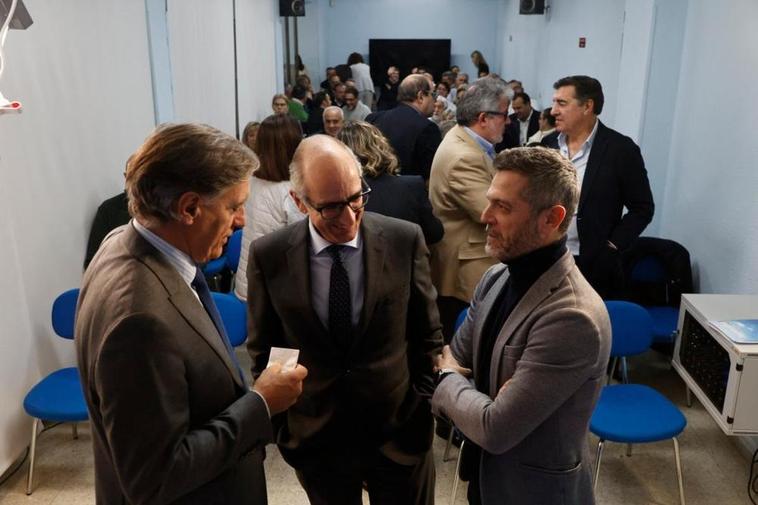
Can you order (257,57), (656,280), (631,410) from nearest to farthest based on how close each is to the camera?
(631,410), (656,280), (257,57)

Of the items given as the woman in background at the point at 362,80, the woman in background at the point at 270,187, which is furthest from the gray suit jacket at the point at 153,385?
the woman in background at the point at 362,80

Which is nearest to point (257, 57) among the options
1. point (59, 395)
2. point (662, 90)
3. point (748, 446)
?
point (662, 90)

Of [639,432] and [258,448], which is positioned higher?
[258,448]

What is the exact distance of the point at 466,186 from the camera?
10.3ft

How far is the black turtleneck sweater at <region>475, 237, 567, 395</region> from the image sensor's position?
1606 millimetres

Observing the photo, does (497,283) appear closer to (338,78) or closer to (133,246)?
(133,246)

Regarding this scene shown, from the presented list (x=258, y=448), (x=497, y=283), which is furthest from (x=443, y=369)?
(x=258, y=448)

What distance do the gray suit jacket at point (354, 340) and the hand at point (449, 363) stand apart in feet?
0.37

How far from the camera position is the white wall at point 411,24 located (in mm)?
16094

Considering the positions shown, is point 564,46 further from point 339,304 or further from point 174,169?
point 174,169

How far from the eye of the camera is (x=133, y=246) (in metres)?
1.28

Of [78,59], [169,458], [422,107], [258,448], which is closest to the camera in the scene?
[169,458]

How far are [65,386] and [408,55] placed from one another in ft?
47.7

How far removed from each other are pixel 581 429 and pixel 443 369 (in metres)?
0.40
